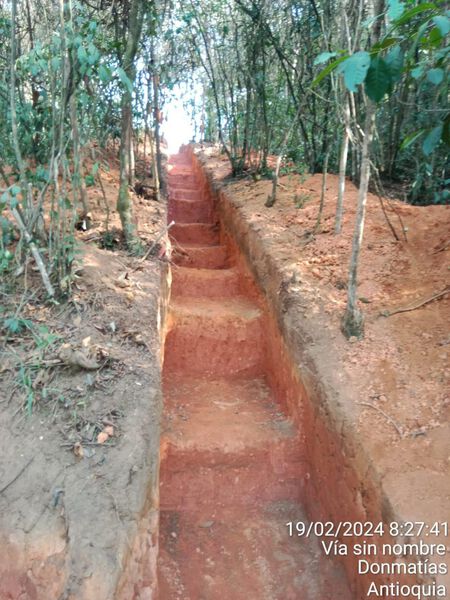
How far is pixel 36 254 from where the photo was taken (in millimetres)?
3338

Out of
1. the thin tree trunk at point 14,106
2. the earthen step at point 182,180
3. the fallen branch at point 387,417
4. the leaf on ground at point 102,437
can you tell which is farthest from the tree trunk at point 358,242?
the earthen step at point 182,180

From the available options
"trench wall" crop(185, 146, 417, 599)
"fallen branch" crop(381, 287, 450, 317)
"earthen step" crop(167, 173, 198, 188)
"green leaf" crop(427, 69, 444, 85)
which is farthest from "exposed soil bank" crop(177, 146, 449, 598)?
"earthen step" crop(167, 173, 198, 188)

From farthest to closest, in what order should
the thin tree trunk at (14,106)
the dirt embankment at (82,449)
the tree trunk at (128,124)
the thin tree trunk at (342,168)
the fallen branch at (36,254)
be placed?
the tree trunk at (128,124)
the thin tree trunk at (342,168)
the fallen branch at (36,254)
the thin tree trunk at (14,106)
the dirt embankment at (82,449)

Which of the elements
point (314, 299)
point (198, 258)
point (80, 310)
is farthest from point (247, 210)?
point (80, 310)

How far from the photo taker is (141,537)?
2580mm

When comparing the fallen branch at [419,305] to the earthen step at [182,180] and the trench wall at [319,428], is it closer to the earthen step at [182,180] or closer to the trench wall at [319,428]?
the trench wall at [319,428]

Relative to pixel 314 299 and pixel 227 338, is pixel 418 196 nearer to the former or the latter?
pixel 314 299

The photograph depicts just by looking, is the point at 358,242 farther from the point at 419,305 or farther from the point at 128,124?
the point at 128,124

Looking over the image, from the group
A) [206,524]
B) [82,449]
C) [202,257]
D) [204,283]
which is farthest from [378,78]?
[202,257]

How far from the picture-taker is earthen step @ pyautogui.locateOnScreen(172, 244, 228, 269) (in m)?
6.69

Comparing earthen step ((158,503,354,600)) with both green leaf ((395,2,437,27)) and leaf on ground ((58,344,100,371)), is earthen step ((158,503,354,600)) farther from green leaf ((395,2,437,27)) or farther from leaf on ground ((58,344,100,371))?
green leaf ((395,2,437,27))

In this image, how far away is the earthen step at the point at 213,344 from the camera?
4.94 m

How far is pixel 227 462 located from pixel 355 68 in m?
2.93

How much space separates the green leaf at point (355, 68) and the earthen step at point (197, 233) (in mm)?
6041
